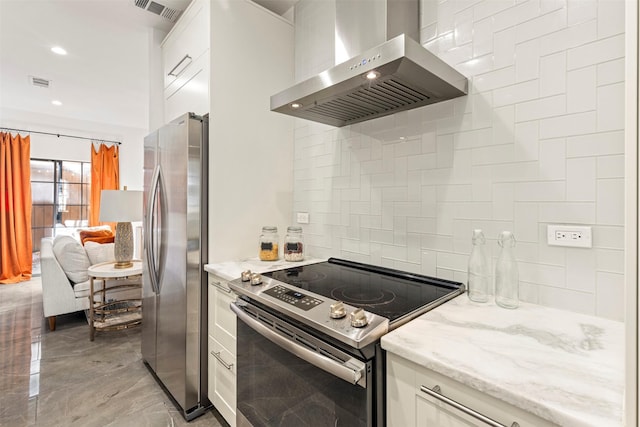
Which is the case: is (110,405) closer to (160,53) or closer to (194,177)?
(194,177)

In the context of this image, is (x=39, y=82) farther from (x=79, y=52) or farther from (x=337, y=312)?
(x=337, y=312)

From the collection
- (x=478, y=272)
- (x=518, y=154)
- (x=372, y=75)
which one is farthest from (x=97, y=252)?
(x=518, y=154)

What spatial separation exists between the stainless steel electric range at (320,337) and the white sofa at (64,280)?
267 cm

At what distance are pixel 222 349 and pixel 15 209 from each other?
543 cm

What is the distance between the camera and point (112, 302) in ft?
9.93

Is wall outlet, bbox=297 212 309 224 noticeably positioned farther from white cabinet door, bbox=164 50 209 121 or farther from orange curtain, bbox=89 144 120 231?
orange curtain, bbox=89 144 120 231

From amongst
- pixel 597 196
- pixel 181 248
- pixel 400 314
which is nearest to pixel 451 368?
pixel 400 314

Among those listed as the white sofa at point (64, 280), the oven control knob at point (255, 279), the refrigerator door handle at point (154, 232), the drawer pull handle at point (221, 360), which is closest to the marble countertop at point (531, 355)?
the oven control knob at point (255, 279)

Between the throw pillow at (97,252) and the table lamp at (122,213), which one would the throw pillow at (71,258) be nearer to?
the throw pillow at (97,252)

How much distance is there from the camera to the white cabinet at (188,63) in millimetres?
1924

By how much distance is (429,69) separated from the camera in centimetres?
114

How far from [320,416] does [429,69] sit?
1.29 meters

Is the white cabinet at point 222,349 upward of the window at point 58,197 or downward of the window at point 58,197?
downward

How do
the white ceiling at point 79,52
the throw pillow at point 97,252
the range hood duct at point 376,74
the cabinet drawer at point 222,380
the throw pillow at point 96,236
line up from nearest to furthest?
the range hood duct at point 376,74 < the cabinet drawer at point 222,380 < the white ceiling at point 79,52 < the throw pillow at point 97,252 < the throw pillow at point 96,236
